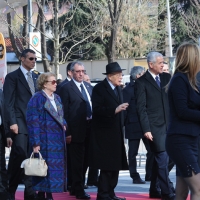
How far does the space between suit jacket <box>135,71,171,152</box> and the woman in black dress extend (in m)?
2.83

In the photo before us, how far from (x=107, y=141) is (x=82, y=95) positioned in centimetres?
147

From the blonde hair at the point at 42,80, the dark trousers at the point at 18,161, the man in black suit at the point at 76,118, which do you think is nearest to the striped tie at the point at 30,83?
the blonde hair at the point at 42,80

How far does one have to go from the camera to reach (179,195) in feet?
23.4

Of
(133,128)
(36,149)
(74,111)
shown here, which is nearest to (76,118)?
(74,111)

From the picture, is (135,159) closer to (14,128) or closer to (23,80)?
(23,80)

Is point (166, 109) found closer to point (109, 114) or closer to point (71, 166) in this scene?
point (109, 114)

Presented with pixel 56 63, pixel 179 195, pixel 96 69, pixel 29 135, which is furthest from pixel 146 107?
pixel 96 69

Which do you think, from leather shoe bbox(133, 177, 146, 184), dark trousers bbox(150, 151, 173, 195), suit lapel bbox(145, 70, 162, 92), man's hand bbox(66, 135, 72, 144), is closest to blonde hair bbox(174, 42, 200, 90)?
suit lapel bbox(145, 70, 162, 92)

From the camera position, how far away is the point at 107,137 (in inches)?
400

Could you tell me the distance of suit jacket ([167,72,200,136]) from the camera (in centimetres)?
687

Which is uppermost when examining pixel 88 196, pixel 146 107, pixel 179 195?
pixel 146 107

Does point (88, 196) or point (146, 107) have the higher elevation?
point (146, 107)

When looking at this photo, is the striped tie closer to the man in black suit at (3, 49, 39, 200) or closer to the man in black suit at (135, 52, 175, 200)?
the man in black suit at (3, 49, 39, 200)

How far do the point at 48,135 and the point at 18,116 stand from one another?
0.75 meters
